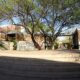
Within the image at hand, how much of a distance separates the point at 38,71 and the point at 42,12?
19413 mm

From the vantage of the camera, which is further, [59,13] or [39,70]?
[59,13]

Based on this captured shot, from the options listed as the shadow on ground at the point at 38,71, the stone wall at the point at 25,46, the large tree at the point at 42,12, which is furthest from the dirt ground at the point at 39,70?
the stone wall at the point at 25,46

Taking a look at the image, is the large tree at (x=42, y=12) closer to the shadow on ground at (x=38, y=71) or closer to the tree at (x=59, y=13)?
the tree at (x=59, y=13)

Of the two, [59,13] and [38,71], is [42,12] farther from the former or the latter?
[38,71]

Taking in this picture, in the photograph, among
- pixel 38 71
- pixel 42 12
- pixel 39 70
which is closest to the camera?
pixel 38 71

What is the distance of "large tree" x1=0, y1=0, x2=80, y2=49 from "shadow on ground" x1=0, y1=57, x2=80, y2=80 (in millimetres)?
17490

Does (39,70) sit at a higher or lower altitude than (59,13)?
lower

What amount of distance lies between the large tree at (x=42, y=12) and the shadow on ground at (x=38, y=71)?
57.4 ft

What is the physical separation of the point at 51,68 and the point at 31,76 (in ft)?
3.85

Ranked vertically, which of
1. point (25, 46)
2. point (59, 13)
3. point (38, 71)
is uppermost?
point (59, 13)

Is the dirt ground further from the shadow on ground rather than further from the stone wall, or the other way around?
the stone wall

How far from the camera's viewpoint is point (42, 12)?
89.7 feet

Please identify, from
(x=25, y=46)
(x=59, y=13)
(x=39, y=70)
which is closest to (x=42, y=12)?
(x=59, y=13)

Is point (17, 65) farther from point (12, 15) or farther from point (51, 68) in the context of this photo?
point (12, 15)
